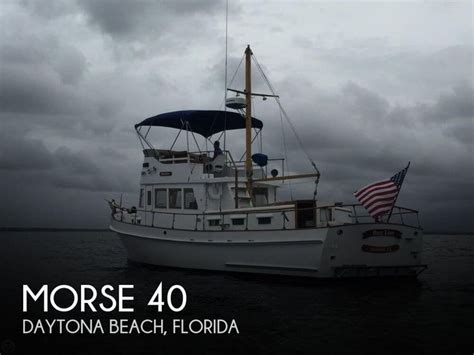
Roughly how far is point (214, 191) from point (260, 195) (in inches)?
104

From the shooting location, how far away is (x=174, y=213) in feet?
69.1

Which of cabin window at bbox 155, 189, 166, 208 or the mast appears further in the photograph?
cabin window at bbox 155, 189, 166, 208

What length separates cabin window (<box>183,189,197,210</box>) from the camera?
2192 centimetres

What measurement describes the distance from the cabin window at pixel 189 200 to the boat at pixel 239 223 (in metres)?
0.05

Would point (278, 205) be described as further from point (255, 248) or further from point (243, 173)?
point (243, 173)

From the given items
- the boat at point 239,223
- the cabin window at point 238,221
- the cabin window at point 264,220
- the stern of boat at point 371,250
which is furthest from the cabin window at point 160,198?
the stern of boat at point 371,250

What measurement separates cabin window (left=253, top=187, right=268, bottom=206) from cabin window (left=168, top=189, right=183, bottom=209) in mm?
3717

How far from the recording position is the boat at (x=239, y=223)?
1738cm

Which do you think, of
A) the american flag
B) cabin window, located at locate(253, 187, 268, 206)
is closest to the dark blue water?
the american flag

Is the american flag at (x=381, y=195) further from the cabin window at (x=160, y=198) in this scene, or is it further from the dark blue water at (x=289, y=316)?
the cabin window at (x=160, y=198)

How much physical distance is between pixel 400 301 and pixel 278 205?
6.13 m

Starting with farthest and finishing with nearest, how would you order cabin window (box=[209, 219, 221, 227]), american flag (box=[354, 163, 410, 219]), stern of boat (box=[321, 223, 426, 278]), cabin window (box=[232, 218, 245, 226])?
cabin window (box=[209, 219, 221, 227]), cabin window (box=[232, 218, 245, 226]), stern of boat (box=[321, 223, 426, 278]), american flag (box=[354, 163, 410, 219])

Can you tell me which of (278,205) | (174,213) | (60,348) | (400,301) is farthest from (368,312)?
(174,213)

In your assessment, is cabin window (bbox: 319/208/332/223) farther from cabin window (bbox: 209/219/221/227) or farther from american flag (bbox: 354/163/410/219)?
cabin window (bbox: 209/219/221/227)
